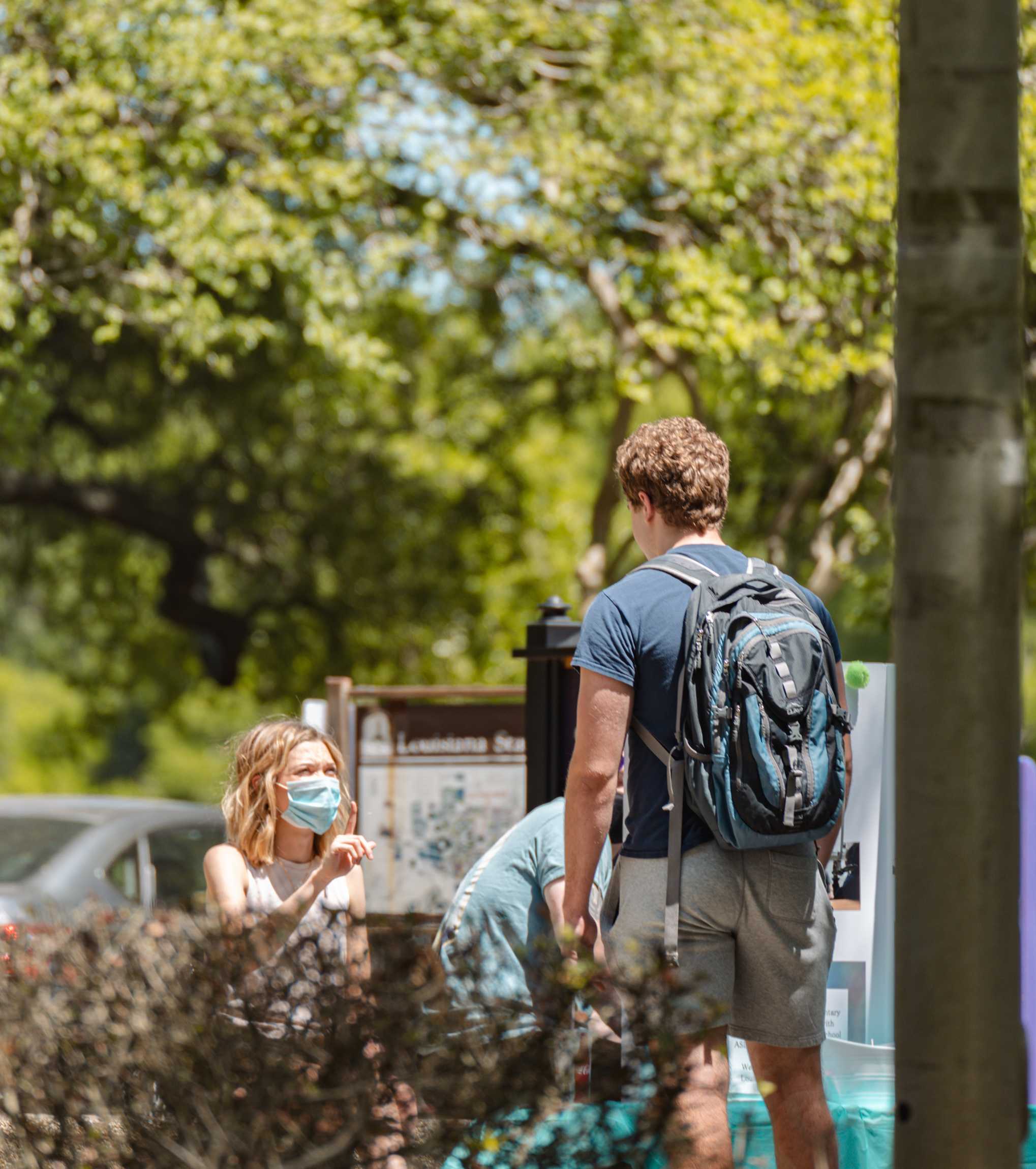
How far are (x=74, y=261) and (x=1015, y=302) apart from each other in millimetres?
8045

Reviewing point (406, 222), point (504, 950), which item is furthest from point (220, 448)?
point (504, 950)

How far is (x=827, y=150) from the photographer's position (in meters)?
9.08

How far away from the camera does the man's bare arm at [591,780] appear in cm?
309

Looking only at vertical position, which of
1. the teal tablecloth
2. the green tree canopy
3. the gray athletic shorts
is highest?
the green tree canopy

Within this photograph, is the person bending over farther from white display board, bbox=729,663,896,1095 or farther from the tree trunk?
white display board, bbox=729,663,896,1095

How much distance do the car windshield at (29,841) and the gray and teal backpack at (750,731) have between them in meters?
5.79

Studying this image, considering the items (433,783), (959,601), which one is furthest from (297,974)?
(433,783)

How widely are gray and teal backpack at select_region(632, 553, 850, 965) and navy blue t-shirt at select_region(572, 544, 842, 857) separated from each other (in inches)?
1.2

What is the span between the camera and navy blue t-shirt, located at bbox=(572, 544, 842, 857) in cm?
312

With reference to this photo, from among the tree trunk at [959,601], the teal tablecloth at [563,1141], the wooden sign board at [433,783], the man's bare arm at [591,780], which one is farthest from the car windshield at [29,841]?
the tree trunk at [959,601]

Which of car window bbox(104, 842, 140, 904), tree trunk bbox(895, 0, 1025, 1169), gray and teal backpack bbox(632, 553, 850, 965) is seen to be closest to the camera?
tree trunk bbox(895, 0, 1025, 1169)

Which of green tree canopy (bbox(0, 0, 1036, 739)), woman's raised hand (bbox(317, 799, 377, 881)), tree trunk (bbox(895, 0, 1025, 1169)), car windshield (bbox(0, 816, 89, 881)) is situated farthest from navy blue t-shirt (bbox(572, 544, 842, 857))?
green tree canopy (bbox(0, 0, 1036, 739))

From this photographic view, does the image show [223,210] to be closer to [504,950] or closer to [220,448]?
[220,448]

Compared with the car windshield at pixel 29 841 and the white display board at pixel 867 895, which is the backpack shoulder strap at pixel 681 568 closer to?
the white display board at pixel 867 895
